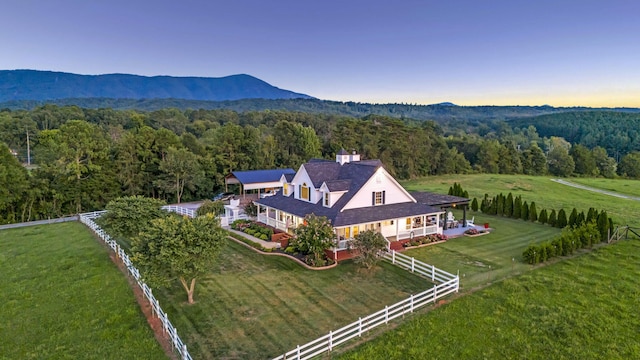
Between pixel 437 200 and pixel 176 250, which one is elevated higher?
pixel 176 250

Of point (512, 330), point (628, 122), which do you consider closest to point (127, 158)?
point (512, 330)

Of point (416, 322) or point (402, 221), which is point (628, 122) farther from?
point (416, 322)

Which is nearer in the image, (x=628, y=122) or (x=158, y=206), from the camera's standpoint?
(x=158, y=206)

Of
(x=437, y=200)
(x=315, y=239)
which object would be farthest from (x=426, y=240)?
(x=315, y=239)

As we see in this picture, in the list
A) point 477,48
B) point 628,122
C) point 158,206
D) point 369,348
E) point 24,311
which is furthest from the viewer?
point 628,122

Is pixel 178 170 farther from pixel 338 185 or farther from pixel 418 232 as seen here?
pixel 418 232

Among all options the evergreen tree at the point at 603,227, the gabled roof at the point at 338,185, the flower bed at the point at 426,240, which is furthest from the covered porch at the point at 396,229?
the evergreen tree at the point at 603,227
